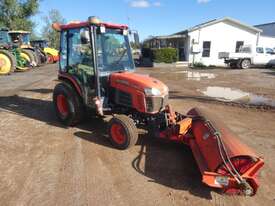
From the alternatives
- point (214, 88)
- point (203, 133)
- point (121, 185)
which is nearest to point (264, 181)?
point (203, 133)

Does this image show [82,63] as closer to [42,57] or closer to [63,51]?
[63,51]

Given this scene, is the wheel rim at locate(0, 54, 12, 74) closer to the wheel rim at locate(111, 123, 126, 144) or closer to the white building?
the wheel rim at locate(111, 123, 126, 144)

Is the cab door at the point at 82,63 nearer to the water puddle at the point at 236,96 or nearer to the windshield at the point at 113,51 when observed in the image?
the windshield at the point at 113,51

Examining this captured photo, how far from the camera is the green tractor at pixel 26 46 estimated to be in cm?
2062

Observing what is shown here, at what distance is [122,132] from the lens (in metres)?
5.22

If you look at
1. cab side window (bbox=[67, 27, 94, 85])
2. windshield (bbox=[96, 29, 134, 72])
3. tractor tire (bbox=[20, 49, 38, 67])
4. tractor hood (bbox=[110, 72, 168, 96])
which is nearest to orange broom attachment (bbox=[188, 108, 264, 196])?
tractor hood (bbox=[110, 72, 168, 96])

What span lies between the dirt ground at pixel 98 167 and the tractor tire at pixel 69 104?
0.23 meters

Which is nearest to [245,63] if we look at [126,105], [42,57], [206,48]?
[206,48]

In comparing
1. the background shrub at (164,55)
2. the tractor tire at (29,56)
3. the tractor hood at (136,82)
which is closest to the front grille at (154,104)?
the tractor hood at (136,82)

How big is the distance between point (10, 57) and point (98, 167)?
13.8 m

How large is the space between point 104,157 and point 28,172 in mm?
1245

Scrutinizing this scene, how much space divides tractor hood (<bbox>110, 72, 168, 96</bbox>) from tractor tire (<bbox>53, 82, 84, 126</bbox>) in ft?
3.52

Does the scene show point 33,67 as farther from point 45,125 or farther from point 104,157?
point 104,157

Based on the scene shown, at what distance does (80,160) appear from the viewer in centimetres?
493
